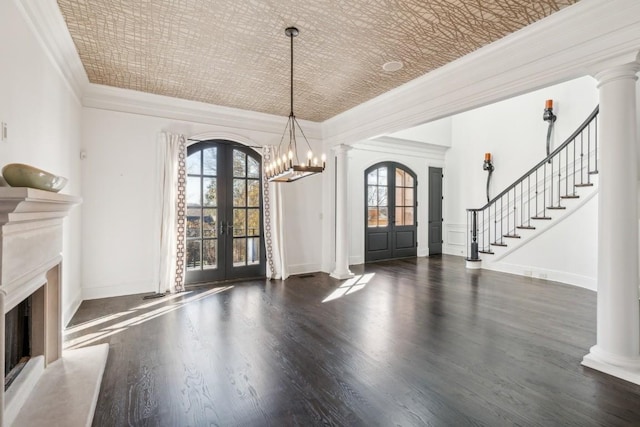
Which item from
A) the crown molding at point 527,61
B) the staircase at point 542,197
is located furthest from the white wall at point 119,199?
the staircase at point 542,197

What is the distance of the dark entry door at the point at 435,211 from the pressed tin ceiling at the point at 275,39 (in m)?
5.09

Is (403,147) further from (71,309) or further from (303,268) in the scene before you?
(71,309)

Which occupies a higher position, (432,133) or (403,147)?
(432,133)

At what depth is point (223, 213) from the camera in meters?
5.72

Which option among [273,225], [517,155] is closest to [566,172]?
[517,155]

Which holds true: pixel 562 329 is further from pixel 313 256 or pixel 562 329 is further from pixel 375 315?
pixel 313 256

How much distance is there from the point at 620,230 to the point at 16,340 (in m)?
4.70

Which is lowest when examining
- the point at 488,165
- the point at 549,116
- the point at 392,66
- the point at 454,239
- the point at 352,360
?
the point at 352,360

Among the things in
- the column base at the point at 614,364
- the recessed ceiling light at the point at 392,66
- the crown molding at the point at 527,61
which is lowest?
the column base at the point at 614,364

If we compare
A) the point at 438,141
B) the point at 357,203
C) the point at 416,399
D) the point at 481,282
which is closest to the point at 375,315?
the point at 416,399

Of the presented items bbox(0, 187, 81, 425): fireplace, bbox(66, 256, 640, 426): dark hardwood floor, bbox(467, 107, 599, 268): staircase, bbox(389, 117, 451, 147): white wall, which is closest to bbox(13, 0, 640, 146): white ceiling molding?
bbox(0, 187, 81, 425): fireplace

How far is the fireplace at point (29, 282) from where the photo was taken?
164 cm

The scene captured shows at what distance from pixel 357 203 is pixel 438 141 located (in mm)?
3165

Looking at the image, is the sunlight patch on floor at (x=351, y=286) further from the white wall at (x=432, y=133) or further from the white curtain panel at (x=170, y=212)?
the white wall at (x=432, y=133)
